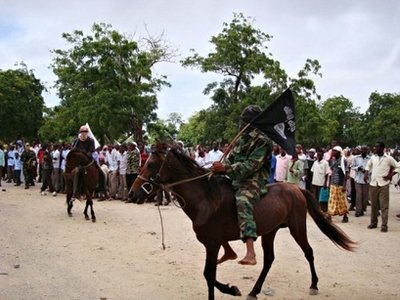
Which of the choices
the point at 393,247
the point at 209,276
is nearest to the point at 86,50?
the point at 393,247

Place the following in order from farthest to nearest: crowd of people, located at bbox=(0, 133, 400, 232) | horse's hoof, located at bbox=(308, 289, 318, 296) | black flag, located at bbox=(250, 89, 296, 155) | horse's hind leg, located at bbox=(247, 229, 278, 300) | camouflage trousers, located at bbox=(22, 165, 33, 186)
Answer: camouflage trousers, located at bbox=(22, 165, 33, 186) → crowd of people, located at bbox=(0, 133, 400, 232) → horse's hoof, located at bbox=(308, 289, 318, 296) → horse's hind leg, located at bbox=(247, 229, 278, 300) → black flag, located at bbox=(250, 89, 296, 155)

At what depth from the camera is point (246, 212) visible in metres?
5.52

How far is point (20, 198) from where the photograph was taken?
17.2m

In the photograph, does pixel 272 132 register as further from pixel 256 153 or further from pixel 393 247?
pixel 393 247

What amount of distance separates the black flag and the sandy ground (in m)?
2.02

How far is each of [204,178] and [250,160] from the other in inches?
24.0

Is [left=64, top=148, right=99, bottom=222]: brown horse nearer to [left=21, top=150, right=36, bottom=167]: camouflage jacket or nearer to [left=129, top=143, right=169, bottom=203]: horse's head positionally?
[left=129, top=143, right=169, bottom=203]: horse's head

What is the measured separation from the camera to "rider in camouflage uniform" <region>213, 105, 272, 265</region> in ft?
18.1

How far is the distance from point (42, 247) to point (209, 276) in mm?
4717

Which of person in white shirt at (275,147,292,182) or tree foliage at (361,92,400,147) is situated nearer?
person in white shirt at (275,147,292,182)

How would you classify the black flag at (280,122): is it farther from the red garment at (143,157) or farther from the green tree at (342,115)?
the green tree at (342,115)

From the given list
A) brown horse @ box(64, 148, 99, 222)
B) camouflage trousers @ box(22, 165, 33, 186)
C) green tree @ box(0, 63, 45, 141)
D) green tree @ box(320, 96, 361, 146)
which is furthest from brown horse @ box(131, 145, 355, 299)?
green tree @ box(320, 96, 361, 146)

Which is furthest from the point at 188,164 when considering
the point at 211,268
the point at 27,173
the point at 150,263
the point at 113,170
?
the point at 27,173

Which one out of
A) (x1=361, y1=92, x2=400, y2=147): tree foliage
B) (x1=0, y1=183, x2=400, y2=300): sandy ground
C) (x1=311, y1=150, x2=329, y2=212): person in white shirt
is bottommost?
(x1=0, y1=183, x2=400, y2=300): sandy ground
